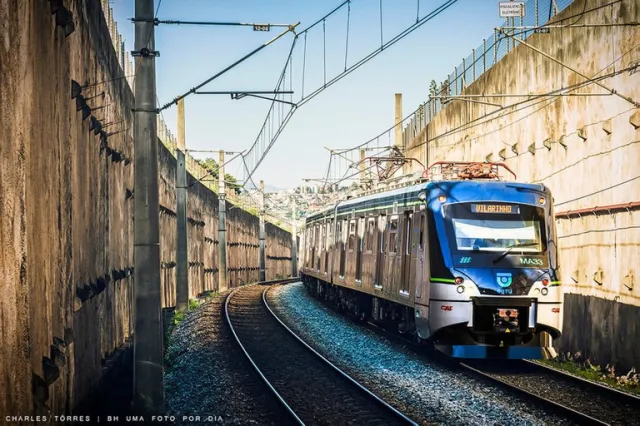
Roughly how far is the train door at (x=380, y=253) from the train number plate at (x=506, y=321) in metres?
5.07

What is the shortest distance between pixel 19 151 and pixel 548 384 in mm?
9539

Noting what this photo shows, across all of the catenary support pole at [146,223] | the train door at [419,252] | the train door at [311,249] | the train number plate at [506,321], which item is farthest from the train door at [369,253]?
the train door at [311,249]

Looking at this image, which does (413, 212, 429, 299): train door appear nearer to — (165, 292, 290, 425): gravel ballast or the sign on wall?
(165, 292, 290, 425): gravel ballast

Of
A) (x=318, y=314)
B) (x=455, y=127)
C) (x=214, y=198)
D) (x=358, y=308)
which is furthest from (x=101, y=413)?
(x=214, y=198)

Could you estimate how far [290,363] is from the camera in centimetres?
1642

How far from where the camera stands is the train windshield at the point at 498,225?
14.7 meters

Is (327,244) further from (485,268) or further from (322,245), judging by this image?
(485,268)

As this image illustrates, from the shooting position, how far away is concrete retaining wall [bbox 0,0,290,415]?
673 centimetres

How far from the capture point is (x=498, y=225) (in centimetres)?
1478

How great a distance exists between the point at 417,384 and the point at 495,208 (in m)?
3.41

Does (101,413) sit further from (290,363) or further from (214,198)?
(214,198)

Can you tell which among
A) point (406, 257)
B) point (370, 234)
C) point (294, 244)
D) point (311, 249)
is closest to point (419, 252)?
point (406, 257)

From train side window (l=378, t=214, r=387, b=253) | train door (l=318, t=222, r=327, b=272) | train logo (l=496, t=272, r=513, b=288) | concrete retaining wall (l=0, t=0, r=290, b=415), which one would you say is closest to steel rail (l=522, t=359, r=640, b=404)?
train logo (l=496, t=272, r=513, b=288)

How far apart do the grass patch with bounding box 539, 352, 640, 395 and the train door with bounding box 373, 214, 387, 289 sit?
425 cm
